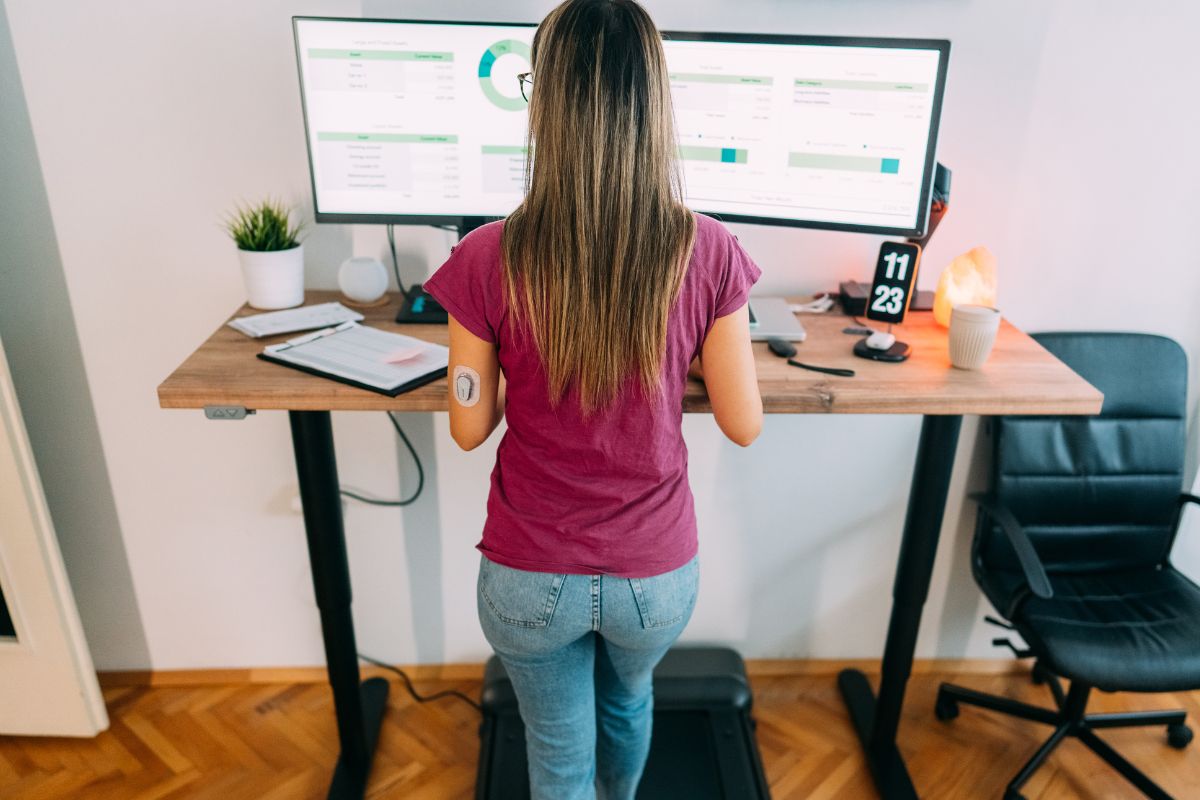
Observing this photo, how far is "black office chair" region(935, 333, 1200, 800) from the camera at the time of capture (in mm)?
1915

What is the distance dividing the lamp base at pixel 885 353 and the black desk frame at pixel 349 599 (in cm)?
17

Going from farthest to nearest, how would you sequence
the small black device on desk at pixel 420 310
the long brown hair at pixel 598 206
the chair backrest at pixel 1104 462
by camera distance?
the chair backrest at pixel 1104 462, the small black device on desk at pixel 420 310, the long brown hair at pixel 598 206

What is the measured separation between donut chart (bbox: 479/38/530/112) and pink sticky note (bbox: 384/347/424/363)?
480 mm

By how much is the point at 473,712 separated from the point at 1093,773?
4.77 feet

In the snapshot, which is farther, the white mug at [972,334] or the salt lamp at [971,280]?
the salt lamp at [971,280]

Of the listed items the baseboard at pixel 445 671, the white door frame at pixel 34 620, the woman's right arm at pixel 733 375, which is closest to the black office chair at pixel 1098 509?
the baseboard at pixel 445 671

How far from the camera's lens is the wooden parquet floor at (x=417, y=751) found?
1983 mm

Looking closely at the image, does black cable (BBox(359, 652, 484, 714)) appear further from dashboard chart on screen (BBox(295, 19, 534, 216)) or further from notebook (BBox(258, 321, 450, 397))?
dashboard chart on screen (BBox(295, 19, 534, 216))

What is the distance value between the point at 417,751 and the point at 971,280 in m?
1.61

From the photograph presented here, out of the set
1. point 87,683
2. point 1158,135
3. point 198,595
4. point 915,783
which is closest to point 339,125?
point 198,595

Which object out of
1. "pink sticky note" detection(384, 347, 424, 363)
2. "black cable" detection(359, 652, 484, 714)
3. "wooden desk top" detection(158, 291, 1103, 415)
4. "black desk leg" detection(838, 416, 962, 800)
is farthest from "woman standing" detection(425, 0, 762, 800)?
"black cable" detection(359, 652, 484, 714)

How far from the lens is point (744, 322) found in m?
1.17

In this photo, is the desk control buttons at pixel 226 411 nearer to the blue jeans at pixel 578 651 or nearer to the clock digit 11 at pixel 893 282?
the blue jeans at pixel 578 651

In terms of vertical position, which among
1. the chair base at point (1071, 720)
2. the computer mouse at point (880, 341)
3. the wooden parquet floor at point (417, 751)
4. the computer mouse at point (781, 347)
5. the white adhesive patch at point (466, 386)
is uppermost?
the white adhesive patch at point (466, 386)
